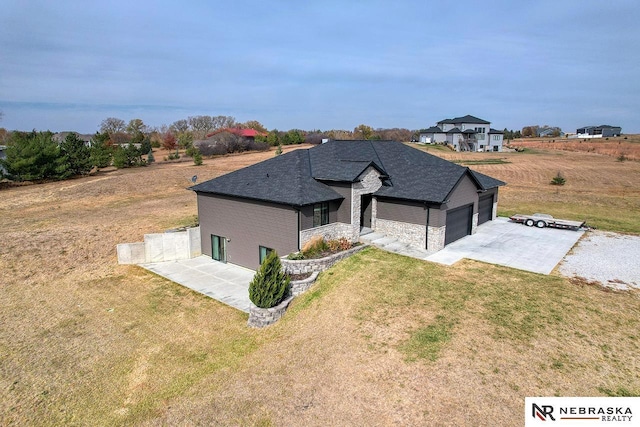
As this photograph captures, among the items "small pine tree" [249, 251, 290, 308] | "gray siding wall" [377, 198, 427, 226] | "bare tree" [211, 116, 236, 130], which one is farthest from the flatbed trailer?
"bare tree" [211, 116, 236, 130]

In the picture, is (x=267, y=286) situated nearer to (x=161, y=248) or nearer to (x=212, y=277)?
(x=212, y=277)

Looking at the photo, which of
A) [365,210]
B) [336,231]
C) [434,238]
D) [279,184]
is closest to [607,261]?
[434,238]

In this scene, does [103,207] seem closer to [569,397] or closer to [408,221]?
[408,221]

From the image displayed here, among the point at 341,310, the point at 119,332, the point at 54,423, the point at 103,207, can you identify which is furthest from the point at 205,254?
the point at 103,207

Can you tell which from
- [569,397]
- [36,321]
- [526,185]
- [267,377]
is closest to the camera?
[569,397]

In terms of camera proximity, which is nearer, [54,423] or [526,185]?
[54,423]

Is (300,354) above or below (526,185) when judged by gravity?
below

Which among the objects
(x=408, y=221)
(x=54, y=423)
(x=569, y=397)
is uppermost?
(x=408, y=221)
